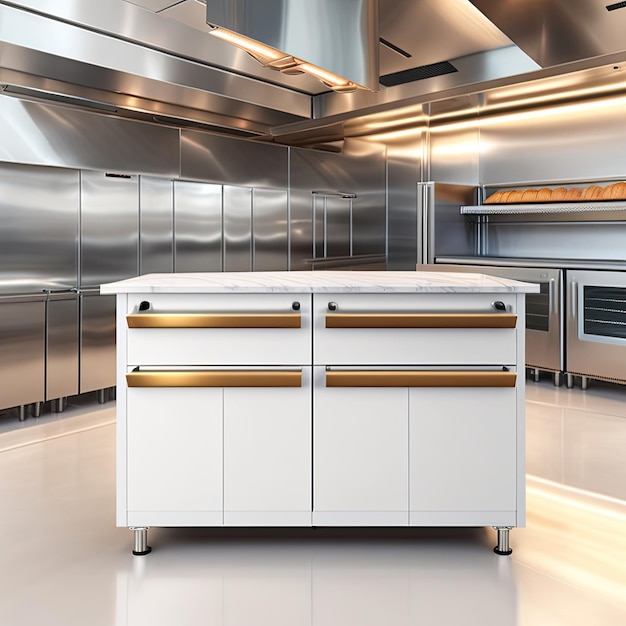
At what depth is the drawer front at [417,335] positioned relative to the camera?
7.98ft

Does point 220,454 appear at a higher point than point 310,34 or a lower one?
lower

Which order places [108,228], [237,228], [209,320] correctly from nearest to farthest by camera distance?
[209,320] → [108,228] → [237,228]

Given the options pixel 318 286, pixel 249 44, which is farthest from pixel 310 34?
pixel 318 286

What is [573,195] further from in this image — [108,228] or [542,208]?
[108,228]

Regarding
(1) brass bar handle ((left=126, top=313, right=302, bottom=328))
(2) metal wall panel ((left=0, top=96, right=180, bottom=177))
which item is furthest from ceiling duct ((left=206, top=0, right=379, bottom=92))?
(2) metal wall panel ((left=0, top=96, right=180, bottom=177))

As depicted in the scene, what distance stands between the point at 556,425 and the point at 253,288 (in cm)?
270

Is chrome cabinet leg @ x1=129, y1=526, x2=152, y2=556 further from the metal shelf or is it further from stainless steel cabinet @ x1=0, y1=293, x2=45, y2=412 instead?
the metal shelf

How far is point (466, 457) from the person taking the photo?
2436 millimetres

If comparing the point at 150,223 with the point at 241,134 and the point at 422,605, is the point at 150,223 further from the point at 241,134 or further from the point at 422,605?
the point at 422,605

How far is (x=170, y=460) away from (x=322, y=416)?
0.60 meters

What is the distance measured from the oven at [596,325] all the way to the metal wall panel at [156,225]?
3301 mm

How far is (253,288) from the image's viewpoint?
238 cm

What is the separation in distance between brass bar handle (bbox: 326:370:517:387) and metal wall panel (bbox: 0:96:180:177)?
123 inches

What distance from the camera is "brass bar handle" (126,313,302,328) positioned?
2.39m
